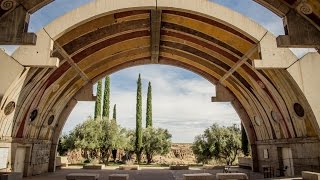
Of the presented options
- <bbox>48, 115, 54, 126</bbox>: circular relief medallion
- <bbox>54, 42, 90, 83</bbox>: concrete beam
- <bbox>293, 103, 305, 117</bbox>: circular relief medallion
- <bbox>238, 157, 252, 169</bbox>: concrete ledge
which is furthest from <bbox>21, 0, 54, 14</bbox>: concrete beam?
<bbox>238, 157, 252, 169</bbox>: concrete ledge

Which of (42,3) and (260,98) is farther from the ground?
(42,3)

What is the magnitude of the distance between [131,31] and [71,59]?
4.59 m

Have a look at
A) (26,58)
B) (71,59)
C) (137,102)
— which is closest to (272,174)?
(71,59)

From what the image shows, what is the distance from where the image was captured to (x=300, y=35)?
10875 mm

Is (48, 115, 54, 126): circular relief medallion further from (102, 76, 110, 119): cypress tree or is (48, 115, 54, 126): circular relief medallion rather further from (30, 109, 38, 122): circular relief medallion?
(102, 76, 110, 119): cypress tree

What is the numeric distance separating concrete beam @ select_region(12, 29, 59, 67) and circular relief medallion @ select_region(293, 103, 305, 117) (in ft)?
45.1

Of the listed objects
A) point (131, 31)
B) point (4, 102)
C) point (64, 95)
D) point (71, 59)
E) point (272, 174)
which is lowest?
point (272, 174)

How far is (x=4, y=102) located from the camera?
1362 cm

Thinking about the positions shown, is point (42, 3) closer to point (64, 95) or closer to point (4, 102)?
point (4, 102)

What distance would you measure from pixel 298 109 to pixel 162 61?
11792 mm

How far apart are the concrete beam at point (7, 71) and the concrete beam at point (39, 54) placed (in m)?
0.42

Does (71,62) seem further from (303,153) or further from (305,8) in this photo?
(303,153)

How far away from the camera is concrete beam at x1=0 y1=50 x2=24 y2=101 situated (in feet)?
40.9

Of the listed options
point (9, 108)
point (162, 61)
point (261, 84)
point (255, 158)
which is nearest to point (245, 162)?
point (255, 158)
